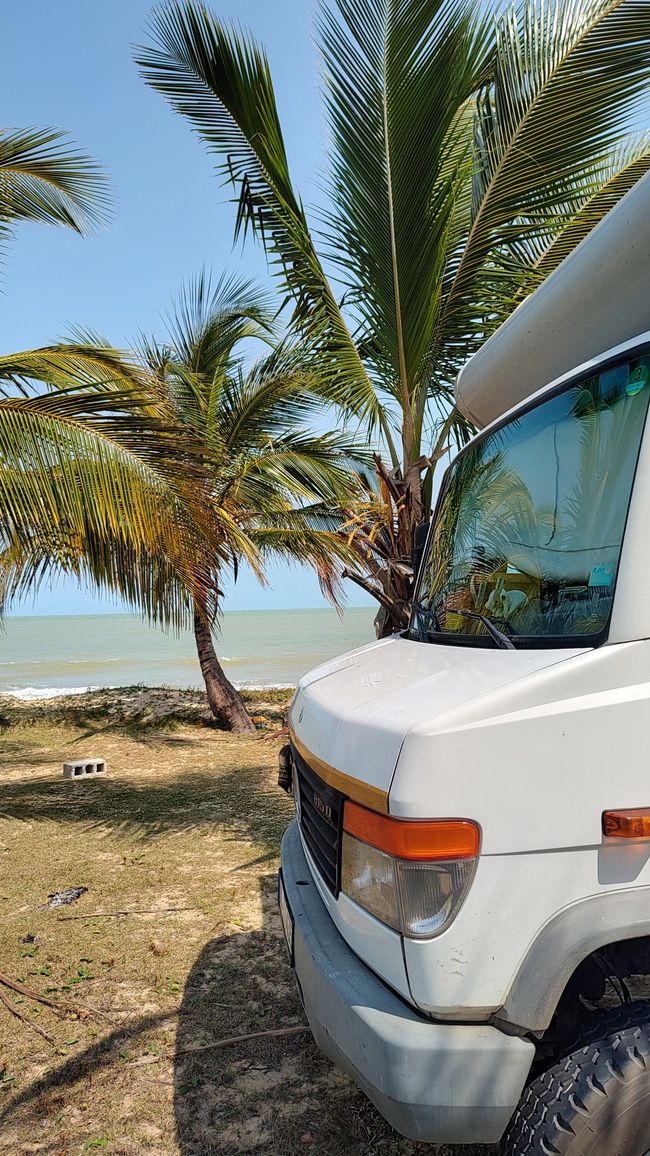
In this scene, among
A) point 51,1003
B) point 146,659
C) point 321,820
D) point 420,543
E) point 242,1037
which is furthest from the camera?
point 146,659

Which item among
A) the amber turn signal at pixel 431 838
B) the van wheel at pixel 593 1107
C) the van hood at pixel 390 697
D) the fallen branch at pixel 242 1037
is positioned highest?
the van hood at pixel 390 697

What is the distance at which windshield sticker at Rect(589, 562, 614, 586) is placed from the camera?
6.01ft

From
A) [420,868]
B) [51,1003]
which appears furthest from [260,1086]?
[420,868]

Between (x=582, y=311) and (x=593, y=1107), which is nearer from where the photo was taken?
(x=593, y=1107)

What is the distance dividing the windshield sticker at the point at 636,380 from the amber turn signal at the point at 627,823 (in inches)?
42.8

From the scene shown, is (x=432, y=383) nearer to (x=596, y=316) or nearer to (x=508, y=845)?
(x=596, y=316)

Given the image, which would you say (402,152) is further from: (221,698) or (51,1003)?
(221,698)

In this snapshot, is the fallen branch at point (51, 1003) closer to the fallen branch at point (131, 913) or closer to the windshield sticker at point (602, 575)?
the fallen branch at point (131, 913)

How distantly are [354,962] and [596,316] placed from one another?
216 centimetres

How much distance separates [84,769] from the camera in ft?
28.0

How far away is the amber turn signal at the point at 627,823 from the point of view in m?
1.61

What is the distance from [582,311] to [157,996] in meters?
3.62

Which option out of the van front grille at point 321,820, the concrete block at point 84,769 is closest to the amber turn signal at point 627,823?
the van front grille at point 321,820

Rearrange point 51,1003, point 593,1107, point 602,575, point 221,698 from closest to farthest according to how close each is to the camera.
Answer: point 593,1107 → point 602,575 → point 51,1003 → point 221,698
